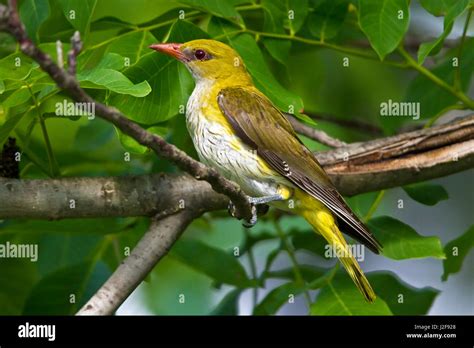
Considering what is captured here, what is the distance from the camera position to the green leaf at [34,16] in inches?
140

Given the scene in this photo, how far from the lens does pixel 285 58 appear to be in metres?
4.27

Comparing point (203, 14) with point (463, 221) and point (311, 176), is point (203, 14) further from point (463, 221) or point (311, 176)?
point (463, 221)

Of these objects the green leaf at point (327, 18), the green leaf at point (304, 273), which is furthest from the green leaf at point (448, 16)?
the green leaf at point (304, 273)

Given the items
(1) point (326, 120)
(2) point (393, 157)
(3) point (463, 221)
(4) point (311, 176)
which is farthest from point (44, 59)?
(3) point (463, 221)

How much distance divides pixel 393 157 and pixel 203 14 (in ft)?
3.97

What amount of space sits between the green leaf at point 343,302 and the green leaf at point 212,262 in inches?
22.4

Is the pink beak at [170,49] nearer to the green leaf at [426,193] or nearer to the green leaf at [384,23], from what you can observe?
the green leaf at [384,23]

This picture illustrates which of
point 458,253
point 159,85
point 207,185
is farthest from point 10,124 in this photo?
point 458,253

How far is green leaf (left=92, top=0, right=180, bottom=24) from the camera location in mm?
4898

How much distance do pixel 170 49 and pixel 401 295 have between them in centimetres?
181

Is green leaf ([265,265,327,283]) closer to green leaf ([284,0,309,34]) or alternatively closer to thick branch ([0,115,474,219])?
thick branch ([0,115,474,219])

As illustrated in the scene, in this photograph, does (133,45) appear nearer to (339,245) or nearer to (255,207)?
(255,207)

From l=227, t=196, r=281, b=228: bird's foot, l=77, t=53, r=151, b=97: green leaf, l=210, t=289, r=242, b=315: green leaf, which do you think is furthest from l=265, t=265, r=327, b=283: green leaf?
l=77, t=53, r=151, b=97: green leaf
